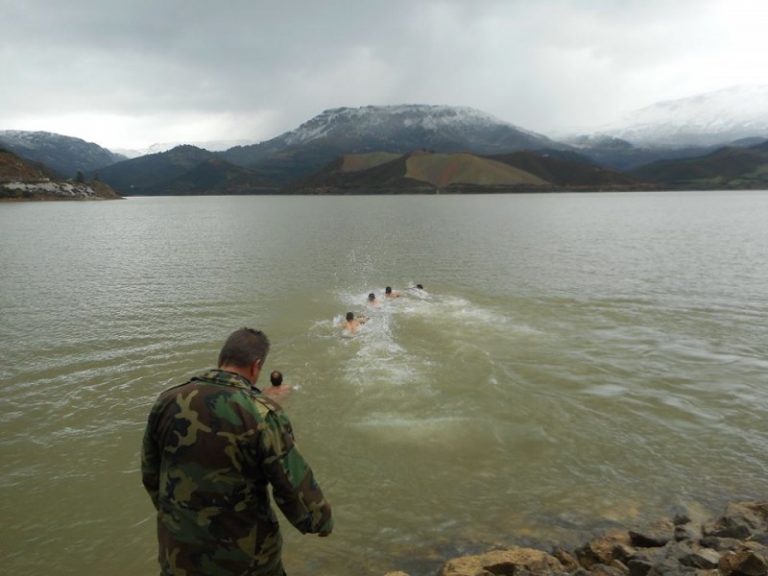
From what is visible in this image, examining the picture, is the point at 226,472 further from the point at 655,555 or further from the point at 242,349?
the point at 655,555

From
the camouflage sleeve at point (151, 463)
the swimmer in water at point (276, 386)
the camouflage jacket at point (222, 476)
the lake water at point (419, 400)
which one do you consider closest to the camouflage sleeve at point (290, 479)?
the camouflage jacket at point (222, 476)

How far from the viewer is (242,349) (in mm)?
4148

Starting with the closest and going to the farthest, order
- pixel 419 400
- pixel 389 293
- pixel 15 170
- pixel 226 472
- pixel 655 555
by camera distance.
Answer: pixel 226 472 < pixel 655 555 < pixel 419 400 < pixel 389 293 < pixel 15 170

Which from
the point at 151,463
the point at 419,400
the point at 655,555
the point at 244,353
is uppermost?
the point at 244,353

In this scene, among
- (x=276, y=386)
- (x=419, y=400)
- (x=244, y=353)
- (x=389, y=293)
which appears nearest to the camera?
(x=244, y=353)

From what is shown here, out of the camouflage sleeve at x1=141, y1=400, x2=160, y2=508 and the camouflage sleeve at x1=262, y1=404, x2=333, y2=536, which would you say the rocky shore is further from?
the camouflage sleeve at x1=141, y1=400, x2=160, y2=508

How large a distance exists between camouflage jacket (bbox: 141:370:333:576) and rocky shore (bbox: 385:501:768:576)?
4087 mm

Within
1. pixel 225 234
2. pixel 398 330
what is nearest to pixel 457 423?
pixel 398 330

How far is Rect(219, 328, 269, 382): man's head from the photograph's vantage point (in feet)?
13.4

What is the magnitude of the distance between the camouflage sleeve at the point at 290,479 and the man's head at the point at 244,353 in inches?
18.6

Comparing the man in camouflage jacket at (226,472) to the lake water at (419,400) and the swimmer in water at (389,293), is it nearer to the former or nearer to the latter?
the lake water at (419,400)

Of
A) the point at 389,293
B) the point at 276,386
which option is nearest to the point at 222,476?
the point at 276,386

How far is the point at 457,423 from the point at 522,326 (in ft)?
34.9

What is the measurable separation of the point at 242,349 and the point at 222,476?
101cm
